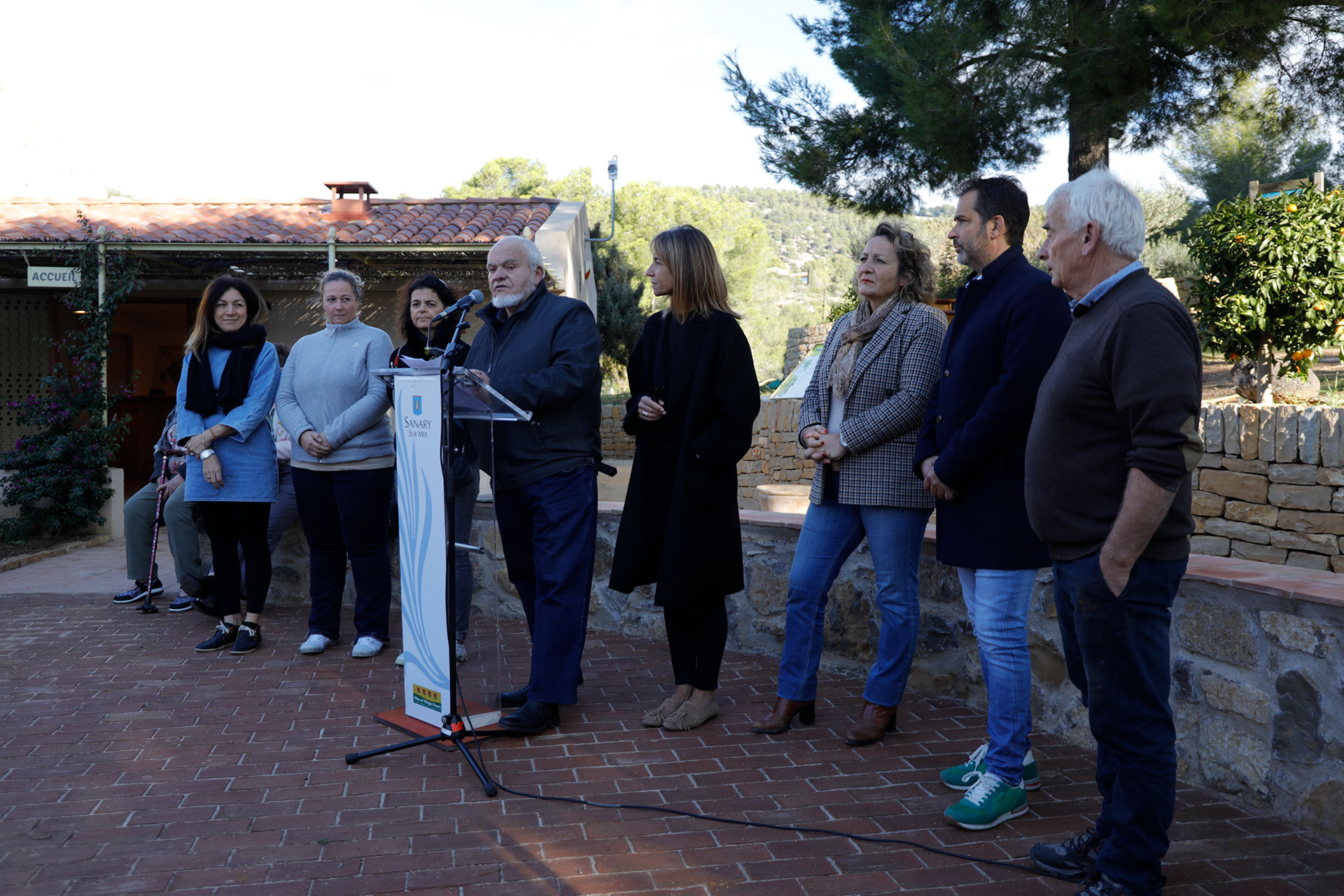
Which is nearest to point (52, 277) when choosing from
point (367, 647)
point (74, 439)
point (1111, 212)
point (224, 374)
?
point (74, 439)

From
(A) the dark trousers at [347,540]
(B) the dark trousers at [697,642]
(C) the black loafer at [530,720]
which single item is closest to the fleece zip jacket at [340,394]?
(A) the dark trousers at [347,540]

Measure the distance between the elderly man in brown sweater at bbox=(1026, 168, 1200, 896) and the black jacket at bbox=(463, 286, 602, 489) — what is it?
75.8 inches

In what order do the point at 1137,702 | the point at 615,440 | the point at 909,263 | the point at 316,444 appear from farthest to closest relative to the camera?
the point at 615,440 < the point at 316,444 < the point at 909,263 < the point at 1137,702

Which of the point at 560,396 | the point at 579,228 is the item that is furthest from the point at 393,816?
the point at 579,228

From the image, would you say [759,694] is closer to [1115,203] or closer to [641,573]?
[641,573]

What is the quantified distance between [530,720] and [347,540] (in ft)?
→ 5.83

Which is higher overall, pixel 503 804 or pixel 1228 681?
pixel 1228 681

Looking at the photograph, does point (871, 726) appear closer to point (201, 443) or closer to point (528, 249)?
point (528, 249)

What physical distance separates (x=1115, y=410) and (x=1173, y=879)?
1297mm

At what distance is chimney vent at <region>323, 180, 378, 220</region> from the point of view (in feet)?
46.8

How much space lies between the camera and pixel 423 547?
3.67 m

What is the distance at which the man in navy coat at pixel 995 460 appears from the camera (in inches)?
117

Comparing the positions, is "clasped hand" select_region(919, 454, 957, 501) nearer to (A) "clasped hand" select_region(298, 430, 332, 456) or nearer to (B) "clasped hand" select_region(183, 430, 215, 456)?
(A) "clasped hand" select_region(298, 430, 332, 456)

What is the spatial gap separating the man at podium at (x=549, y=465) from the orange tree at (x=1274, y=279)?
22.6ft
